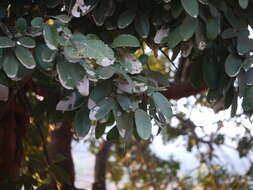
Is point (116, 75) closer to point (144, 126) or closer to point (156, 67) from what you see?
point (144, 126)

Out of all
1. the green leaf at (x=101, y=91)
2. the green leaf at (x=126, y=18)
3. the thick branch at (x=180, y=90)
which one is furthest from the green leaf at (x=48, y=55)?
the thick branch at (x=180, y=90)

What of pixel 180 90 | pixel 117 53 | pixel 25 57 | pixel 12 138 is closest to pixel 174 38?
pixel 117 53

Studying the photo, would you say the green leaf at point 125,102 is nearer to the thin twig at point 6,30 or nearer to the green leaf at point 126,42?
the green leaf at point 126,42

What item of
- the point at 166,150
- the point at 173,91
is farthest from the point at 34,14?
the point at 166,150

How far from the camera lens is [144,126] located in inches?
33.0

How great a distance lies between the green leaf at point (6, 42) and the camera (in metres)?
0.77

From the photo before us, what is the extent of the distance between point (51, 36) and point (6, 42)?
0.25 ft

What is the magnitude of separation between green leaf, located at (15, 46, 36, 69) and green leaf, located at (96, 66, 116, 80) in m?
0.11

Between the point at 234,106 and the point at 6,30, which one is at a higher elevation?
the point at 6,30

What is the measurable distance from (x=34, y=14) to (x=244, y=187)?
1768 millimetres

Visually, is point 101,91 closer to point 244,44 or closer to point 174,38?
point 174,38

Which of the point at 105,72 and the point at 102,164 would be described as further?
the point at 102,164

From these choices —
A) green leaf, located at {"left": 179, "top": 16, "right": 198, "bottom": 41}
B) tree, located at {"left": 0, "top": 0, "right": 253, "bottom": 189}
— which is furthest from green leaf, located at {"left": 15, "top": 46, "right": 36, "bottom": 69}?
green leaf, located at {"left": 179, "top": 16, "right": 198, "bottom": 41}

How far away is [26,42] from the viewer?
2.62 ft
